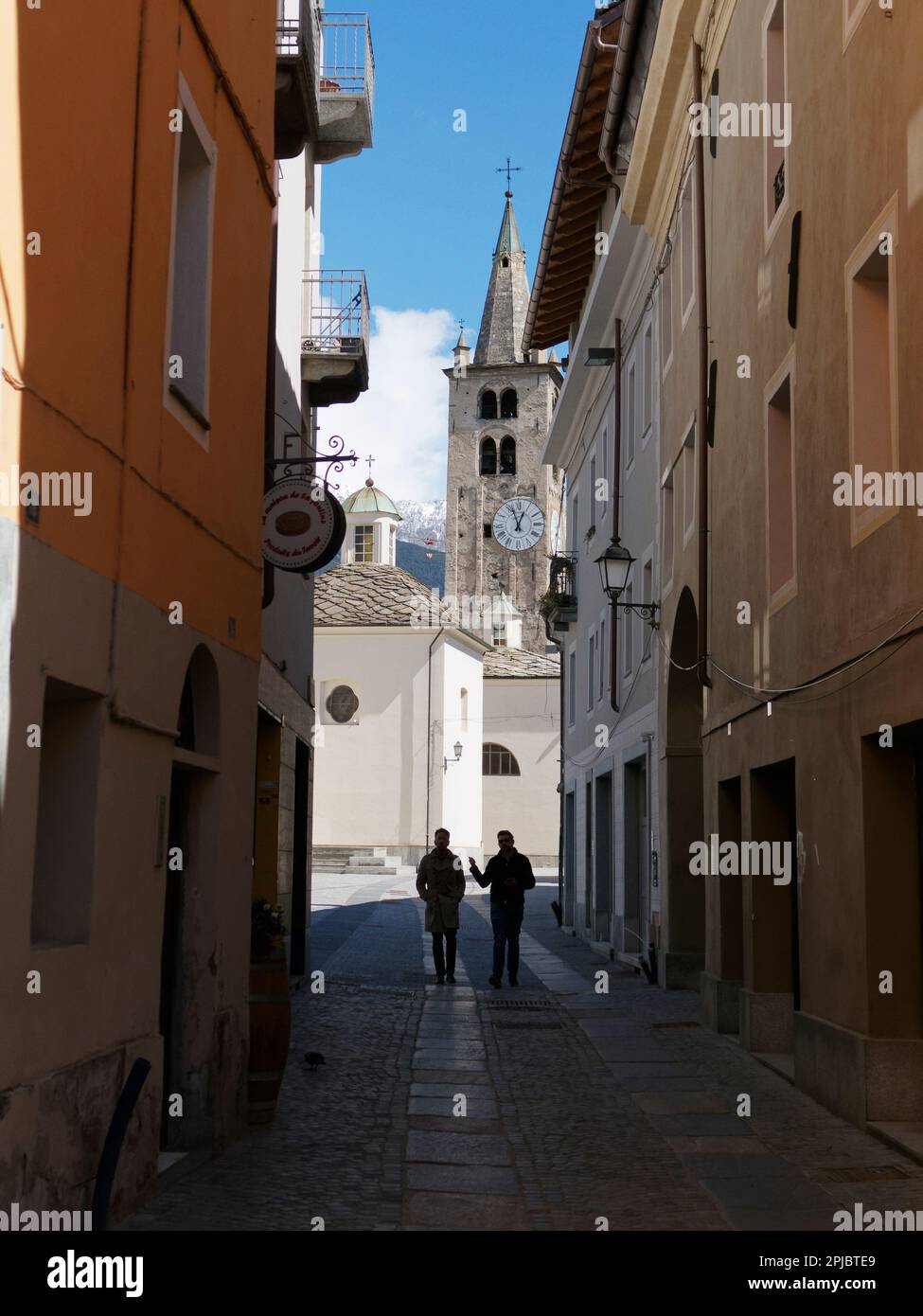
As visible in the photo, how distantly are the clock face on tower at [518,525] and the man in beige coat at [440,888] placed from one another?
186ft

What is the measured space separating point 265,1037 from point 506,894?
27.1 feet

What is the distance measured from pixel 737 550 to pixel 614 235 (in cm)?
827

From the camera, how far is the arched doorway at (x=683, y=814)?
17.3 metres

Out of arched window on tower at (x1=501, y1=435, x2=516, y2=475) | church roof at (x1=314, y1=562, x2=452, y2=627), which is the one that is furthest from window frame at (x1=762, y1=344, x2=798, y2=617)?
arched window on tower at (x1=501, y1=435, x2=516, y2=475)

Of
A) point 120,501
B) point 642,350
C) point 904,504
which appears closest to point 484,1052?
point 904,504

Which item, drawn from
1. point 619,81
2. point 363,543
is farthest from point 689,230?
point 363,543

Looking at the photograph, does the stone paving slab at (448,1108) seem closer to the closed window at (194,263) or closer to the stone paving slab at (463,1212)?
the stone paving slab at (463,1212)

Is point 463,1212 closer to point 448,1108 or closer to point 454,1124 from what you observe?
point 454,1124

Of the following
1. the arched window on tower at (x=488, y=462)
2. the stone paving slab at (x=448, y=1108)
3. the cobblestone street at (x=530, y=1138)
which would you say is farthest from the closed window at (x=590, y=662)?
the arched window on tower at (x=488, y=462)

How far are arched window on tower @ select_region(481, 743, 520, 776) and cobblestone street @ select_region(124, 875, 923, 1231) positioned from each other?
1753 inches

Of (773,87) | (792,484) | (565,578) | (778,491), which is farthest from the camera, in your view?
(565,578)

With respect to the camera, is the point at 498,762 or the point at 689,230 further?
the point at 498,762

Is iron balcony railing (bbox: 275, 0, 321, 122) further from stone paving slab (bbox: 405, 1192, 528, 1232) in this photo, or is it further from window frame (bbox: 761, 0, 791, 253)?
stone paving slab (bbox: 405, 1192, 528, 1232)

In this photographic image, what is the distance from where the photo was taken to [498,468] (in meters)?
76.5
